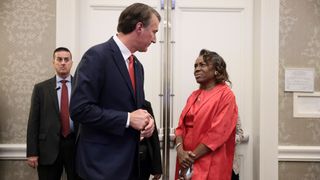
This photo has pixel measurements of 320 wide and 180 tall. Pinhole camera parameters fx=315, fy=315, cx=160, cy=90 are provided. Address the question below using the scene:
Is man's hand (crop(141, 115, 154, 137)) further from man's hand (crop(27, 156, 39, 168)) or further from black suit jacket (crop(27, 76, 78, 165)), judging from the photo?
man's hand (crop(27, 156, 39, 168))

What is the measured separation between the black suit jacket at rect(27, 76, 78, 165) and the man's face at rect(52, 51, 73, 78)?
0.11 metres

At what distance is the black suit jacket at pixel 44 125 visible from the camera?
213cm

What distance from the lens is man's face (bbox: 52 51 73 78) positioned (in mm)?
2236

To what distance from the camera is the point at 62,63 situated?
2.23 metres

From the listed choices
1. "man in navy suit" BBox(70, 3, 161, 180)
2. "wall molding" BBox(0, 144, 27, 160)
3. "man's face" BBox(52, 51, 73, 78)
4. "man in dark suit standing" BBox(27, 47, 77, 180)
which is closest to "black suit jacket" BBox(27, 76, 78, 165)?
"man in dark suit standing" BBox(27, 47, 77, 180)

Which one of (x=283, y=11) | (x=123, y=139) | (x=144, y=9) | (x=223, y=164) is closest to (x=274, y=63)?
(x=283, y=11)

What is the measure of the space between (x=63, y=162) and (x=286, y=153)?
1.69m

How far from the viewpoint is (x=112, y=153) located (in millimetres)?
1205

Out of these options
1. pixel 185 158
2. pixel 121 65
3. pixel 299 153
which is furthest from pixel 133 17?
pixel 299 153

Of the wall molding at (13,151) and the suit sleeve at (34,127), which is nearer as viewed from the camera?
the suit sleeve at (34,127)

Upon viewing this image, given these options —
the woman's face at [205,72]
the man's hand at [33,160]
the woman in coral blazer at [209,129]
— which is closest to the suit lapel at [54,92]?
the man's hand at [33,160]

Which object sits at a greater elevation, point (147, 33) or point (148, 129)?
point (147, 33)

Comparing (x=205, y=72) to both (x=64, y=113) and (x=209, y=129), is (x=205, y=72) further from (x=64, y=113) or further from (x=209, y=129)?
(x=64, y=113)

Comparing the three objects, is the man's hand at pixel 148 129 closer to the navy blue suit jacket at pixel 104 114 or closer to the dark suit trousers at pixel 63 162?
the navy blue suit jacket at pixel 104 114
